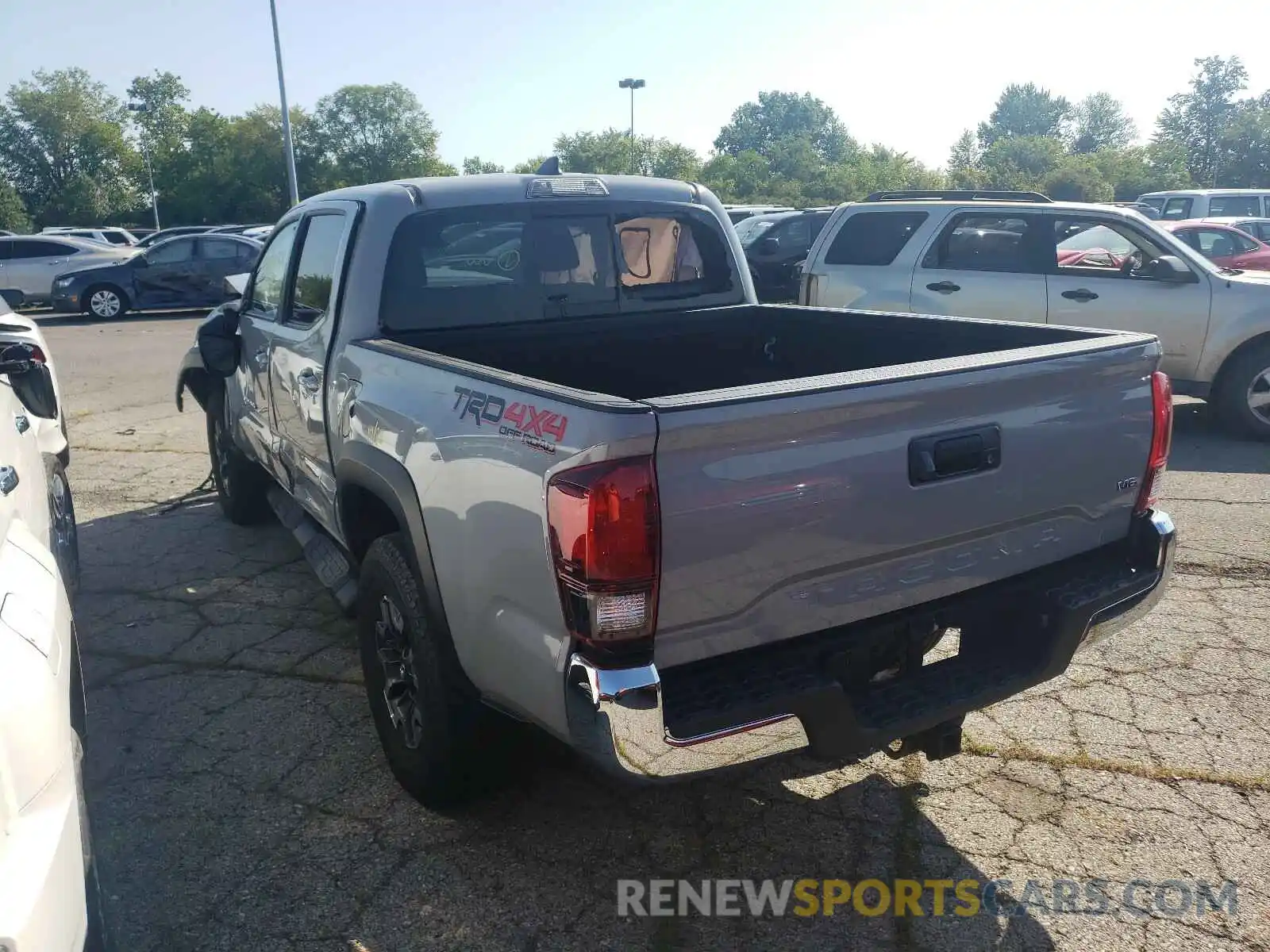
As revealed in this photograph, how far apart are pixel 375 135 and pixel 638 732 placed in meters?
84.1

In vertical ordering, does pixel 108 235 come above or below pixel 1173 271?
above

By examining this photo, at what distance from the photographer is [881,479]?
7.77 ft

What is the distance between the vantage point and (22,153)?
6988 centimetres

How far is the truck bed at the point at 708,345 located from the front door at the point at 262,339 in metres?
1.29

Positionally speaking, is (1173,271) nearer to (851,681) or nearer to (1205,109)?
(851,681)

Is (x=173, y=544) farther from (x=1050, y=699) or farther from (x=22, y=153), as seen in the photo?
(x=22, y=153)

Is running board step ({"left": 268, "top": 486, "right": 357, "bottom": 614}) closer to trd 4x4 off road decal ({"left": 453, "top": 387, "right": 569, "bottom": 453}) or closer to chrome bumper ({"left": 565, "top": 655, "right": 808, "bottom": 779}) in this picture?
trd 4x4 off road decal ({"left": 453, "top": 387, "right": 569, "bottom": 453})

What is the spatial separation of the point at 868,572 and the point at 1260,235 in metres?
15.9

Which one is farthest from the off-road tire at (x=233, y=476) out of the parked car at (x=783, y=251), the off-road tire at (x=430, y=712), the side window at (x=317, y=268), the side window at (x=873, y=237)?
the parked car at (x=783, y=251)

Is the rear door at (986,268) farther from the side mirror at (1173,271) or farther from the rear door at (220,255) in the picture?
the rear door at (220,255)

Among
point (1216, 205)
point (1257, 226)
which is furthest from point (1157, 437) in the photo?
point (1216, 205)

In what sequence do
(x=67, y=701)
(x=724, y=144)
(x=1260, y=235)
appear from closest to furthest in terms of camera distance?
(x=67, y=701), (x=1260, y=235), (x=724, y=144)

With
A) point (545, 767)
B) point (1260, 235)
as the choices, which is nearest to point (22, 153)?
point (1260, 235)

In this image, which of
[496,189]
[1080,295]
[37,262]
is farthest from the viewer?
[37,262]
